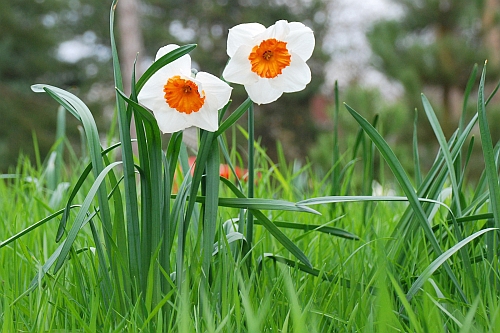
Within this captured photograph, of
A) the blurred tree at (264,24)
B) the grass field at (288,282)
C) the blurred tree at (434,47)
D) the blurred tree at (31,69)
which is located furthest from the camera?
the blurred tree at (264,24)

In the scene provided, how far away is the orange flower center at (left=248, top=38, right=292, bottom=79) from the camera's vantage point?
56cm

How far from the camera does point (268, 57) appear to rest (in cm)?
57

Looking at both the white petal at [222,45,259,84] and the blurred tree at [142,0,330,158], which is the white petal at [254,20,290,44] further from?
the blurred tree at [142,0,330,158]

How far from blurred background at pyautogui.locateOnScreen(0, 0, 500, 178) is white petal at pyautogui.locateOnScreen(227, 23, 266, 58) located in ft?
13.0

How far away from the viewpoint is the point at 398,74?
534cm

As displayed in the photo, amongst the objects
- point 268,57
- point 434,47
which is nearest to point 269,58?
point 268,57

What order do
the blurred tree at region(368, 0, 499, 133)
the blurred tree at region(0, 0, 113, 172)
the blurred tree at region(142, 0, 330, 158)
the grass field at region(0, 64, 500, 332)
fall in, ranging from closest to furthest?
the grass field at region(0, 64, 500, 332) < the blurred tree at region(368, 0, 499, 133) < the blurred tree at region(0, 0, 113, 172) < the blurred tree at region(142, 0, 330, 158)

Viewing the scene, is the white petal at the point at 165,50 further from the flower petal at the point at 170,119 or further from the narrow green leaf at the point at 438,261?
the narrow green leaf at the point at 438,261

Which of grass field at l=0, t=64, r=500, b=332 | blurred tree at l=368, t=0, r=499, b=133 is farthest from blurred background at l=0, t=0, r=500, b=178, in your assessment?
grass field at l=0, t=64, r=500, b=332

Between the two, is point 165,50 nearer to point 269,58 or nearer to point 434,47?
point 269,58

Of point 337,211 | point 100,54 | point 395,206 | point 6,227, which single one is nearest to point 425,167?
point 395,206

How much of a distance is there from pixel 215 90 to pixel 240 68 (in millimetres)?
38

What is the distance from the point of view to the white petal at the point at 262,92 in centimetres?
57

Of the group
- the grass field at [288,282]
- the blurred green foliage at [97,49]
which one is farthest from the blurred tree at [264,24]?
the grass field at [288,282]
